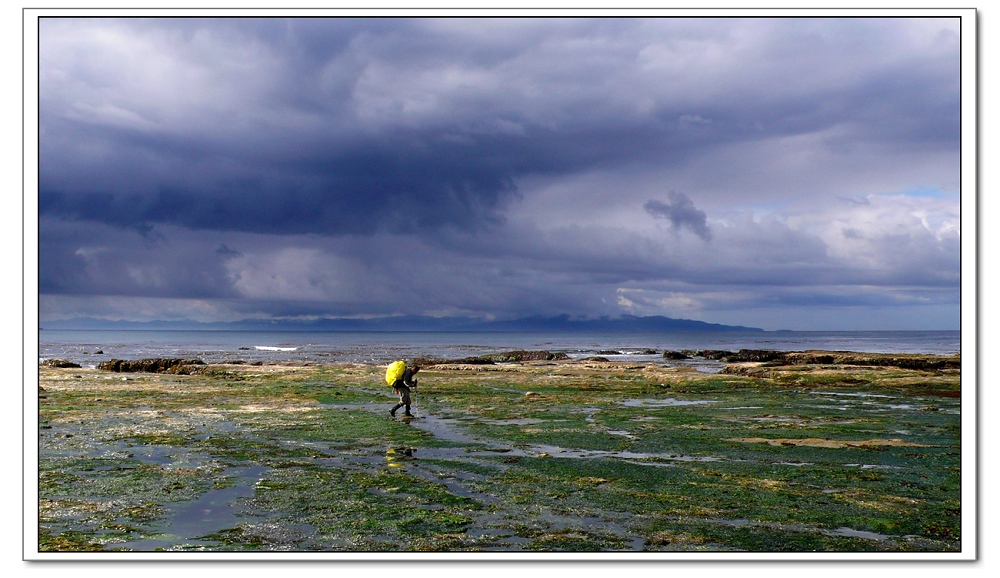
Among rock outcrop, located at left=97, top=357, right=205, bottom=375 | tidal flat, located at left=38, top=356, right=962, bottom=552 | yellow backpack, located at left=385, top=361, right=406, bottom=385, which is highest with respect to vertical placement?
yellow backpack, located at left=385, top=361, right=406, bottom=385

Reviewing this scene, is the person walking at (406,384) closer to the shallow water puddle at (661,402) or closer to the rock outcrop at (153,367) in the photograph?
the shallow water puddle at (661,402)

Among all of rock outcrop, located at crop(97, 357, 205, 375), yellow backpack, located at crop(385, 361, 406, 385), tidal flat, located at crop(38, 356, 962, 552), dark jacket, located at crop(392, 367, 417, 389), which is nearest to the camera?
tidal flat, located at crop(38, 356, 962, 552)

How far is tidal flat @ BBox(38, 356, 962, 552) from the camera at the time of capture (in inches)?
414

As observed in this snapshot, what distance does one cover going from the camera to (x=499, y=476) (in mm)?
14781

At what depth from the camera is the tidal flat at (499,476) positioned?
10.5 metres

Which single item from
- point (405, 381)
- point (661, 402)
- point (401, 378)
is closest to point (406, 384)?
point (405, 381)

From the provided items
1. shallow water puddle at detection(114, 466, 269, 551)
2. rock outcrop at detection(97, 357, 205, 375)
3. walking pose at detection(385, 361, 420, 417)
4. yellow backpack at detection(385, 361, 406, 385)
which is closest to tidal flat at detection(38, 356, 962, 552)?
shallow water puddle at detection(114, 466, 269, 551)

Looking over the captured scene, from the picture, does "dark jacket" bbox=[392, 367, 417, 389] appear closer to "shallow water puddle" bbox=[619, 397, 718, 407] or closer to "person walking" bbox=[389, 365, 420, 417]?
"person walking" bbox=[389, 365, 420, 417]

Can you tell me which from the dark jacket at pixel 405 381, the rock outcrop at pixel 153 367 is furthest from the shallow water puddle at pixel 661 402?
the rock outcrop at pixel 153 367

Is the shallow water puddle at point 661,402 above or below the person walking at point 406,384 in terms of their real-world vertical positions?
below

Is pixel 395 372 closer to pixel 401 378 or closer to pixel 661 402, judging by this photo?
pixel 401 378

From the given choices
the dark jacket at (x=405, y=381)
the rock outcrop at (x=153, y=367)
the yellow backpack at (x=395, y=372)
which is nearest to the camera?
the yellow backpack at (x=395, y=372)
